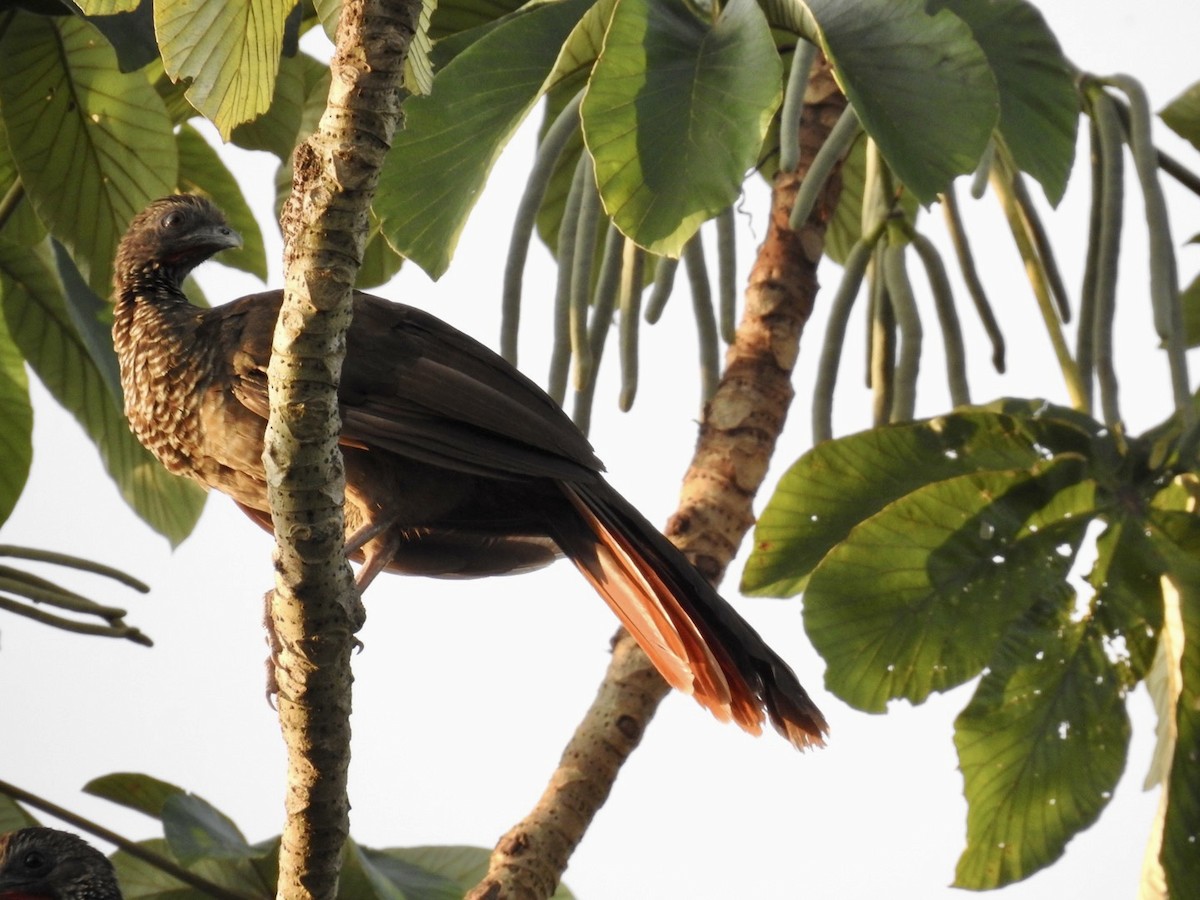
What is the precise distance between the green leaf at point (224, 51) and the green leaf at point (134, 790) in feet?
4.44

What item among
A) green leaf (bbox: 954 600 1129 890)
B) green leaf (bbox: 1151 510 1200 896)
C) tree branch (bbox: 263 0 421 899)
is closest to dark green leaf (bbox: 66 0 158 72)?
tree branch (bbox: 263 0 421 899)

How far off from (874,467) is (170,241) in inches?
65.0

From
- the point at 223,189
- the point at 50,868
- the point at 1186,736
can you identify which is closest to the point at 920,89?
the point at 1186,736

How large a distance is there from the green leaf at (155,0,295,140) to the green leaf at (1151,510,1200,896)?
167 cm

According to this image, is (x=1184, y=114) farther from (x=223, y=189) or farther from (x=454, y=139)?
(x=223, y=189)

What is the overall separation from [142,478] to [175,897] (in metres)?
1.04

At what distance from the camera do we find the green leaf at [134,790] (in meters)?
2.94

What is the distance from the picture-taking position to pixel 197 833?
264cm

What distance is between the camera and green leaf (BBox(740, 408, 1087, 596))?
2527 mm

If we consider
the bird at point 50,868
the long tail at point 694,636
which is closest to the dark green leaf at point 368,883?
the long tail at point 694,636

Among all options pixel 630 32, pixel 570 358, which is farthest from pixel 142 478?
pixel 630 32

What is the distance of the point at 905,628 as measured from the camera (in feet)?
8.38

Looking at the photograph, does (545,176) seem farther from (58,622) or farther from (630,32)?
(58,622)

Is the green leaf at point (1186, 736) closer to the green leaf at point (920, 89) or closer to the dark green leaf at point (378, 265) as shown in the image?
the green leaf at point (920, 89)
